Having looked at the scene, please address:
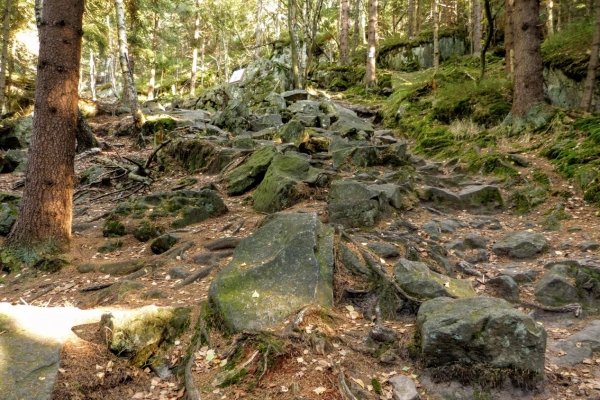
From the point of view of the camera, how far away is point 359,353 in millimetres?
3674

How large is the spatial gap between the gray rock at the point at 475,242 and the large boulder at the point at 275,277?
2.48m

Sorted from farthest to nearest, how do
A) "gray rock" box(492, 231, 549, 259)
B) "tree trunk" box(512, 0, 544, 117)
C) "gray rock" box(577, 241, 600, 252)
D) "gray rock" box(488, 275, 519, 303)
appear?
"tree trunk" box(512, 0, 544, 117) < "gray rock" box(492, 231, 549, 259) < "gray rock" box(577, 241, 600, 252) < "gray rock" box(488, 275, 519, 303)

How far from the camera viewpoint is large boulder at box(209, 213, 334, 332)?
3.96 metres

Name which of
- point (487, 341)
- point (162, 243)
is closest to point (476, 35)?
point (162, 243)

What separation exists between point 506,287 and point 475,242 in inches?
54.0

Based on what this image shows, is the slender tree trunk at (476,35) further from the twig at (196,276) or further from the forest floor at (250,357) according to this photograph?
the twig at (196,276)

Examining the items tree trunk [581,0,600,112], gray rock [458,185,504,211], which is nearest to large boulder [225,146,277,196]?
gray rock [458,185,504,211]

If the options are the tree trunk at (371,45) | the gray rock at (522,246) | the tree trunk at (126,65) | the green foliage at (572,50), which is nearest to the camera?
the gray rock at (522,246)

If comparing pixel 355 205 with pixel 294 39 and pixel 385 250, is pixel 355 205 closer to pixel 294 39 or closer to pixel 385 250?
pixel 385 250

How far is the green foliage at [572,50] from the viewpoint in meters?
10.1

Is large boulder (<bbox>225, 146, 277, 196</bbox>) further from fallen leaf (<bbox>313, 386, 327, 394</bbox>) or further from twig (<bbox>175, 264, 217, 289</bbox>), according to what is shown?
fallen leaf (<bbox>313, 386, 327, 394</bbox>)

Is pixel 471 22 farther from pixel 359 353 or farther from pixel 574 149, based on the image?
pixel 359 353

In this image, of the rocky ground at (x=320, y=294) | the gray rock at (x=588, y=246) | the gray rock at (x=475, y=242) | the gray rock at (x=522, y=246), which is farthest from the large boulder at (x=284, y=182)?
the gray rock at (x=588, y=246)

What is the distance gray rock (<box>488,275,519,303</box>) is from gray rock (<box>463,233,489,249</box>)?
1.15 metres
